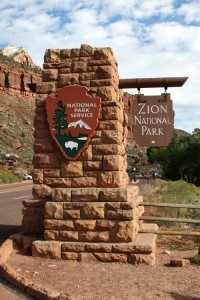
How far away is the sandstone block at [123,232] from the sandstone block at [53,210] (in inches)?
42.1

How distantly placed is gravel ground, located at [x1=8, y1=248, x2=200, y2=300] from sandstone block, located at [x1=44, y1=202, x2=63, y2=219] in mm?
809

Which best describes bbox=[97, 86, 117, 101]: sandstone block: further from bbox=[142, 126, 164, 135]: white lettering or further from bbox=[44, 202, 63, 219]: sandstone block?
bbox=[44, 202, 63, 219]: sandstone block

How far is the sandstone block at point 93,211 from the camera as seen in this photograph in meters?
7.84

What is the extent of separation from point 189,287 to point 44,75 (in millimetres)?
4974

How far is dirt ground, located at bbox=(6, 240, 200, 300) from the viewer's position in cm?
584

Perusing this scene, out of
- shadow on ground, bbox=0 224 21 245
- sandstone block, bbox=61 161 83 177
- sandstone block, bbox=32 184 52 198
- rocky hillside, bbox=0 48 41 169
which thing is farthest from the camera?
rocky hillside, bbox=0 48 41 169

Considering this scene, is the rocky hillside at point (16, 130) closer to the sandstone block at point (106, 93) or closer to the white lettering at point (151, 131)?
the white lettering at point (151, 131)

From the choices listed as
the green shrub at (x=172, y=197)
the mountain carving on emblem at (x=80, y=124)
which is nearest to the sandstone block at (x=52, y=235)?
the mountain carving on emblem at (x=80, y=124)

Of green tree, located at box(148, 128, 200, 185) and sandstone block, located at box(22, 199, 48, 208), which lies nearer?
sandstone block, located at box(22, 199, 48, 208)

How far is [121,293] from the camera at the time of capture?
587cm

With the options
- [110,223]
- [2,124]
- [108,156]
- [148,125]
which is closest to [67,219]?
[110,223]

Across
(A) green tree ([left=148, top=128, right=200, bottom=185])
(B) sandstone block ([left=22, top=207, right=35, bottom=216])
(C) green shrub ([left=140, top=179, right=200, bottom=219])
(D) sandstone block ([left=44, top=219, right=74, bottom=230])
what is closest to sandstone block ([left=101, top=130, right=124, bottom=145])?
(D) sandstone block ([left=44, top=219, right=74, bottom=230])

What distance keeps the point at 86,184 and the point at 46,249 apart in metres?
1.42

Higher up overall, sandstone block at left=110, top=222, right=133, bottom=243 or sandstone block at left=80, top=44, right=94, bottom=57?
sandstone block at left=80, top=44, right=94, bottom=57
